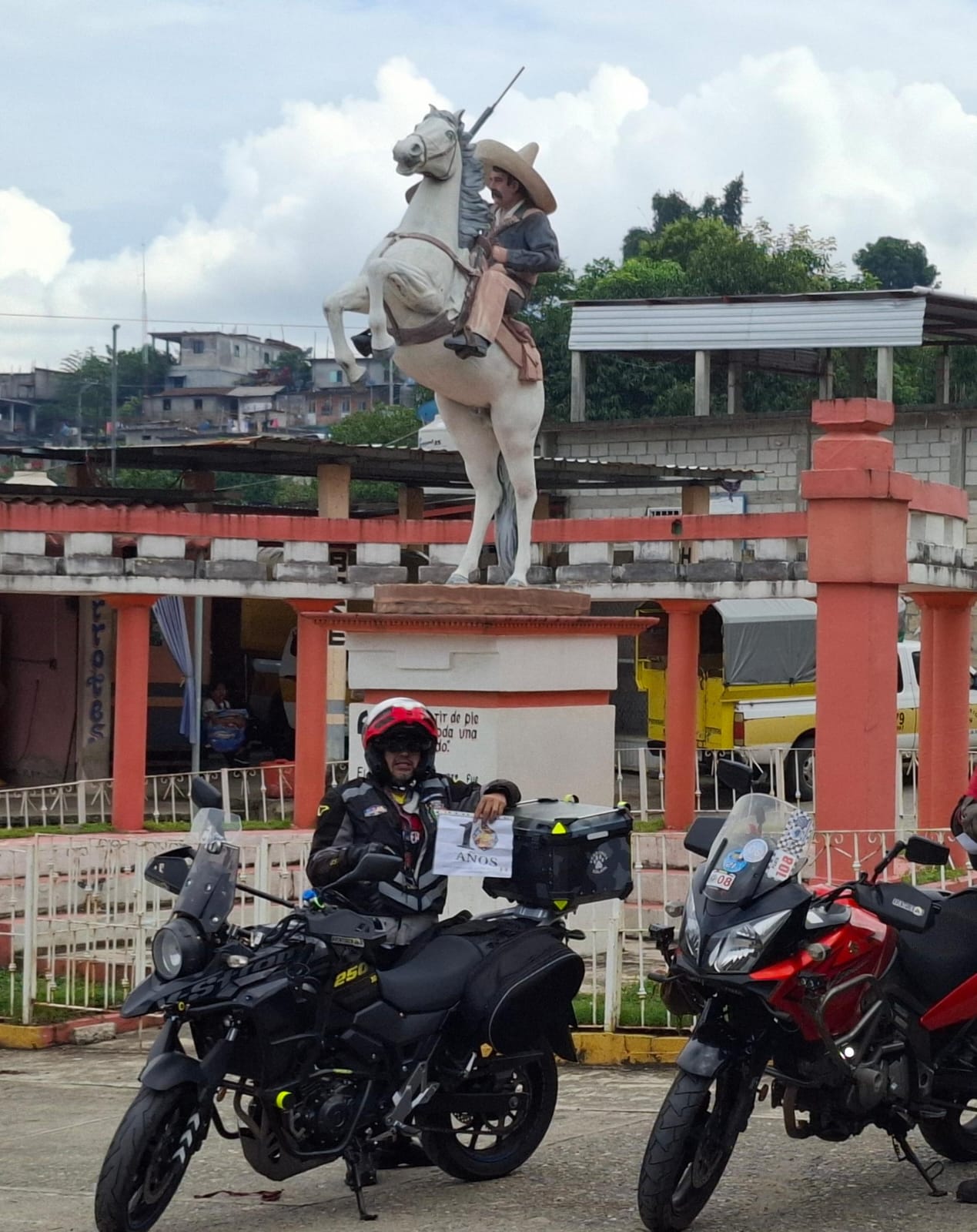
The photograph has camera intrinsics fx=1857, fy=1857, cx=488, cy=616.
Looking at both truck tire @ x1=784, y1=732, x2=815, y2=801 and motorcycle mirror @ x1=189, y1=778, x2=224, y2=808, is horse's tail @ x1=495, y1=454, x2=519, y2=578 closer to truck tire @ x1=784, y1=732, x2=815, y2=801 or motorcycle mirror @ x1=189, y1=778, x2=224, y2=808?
motorcycle mirror @ x1=189, y1=778, x2=224, y2=808

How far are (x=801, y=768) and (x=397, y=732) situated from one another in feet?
57.1

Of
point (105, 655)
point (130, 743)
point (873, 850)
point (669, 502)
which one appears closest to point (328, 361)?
point (669, 502)

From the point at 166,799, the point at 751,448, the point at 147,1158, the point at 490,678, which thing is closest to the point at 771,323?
the point at 751,448

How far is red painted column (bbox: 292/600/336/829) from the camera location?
1777 centimetres

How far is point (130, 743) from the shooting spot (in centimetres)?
1802

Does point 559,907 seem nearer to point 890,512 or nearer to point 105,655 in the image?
point 890,512

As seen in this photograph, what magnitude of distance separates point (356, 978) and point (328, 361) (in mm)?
94176

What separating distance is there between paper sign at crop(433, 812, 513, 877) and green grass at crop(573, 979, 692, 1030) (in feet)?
8.91

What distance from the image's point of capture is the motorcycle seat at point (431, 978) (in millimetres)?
6078

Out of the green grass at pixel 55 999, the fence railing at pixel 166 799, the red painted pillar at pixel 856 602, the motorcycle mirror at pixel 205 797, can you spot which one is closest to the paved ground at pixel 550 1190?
the motorcycle mirror at pixel 205 797

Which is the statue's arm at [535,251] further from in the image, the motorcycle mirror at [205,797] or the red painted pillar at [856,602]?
the motorcycle mirror at [205,797]

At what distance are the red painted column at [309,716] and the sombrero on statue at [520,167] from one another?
726cm

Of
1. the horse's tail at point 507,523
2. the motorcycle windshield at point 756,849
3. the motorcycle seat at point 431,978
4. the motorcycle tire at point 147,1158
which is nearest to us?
the motorcycle tire at point 147,1158

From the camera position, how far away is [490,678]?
35.4 feet
